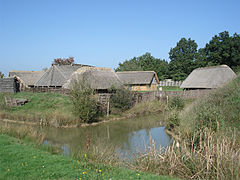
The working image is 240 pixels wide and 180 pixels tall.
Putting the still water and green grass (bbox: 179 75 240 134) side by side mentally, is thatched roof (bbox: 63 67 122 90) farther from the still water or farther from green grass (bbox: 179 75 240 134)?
green grass (bbox: 179 75 240 134)

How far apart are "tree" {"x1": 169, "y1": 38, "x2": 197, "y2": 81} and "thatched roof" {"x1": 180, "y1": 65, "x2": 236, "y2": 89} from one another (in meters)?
18.7

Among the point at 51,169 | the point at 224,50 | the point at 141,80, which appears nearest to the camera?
the point at 51,169

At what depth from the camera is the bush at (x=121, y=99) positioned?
2181 cm

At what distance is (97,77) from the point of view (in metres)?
26.7

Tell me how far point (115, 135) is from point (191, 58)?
4868 cm

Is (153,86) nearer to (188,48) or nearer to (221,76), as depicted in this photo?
(221,76)

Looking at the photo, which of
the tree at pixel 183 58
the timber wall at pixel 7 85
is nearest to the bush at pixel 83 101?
the timber wall at pixel 7 85

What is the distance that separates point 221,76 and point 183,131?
877 inches

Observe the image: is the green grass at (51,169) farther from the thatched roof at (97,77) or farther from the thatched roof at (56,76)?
the thatched roof at (56,76)

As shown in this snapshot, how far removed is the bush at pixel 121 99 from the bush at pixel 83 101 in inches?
151

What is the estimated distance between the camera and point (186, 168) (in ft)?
21.1

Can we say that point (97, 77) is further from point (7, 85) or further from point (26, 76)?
point (26, 76)

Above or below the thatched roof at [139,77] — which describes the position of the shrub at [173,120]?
below

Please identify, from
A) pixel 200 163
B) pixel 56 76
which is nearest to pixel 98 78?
pixel 56 76
